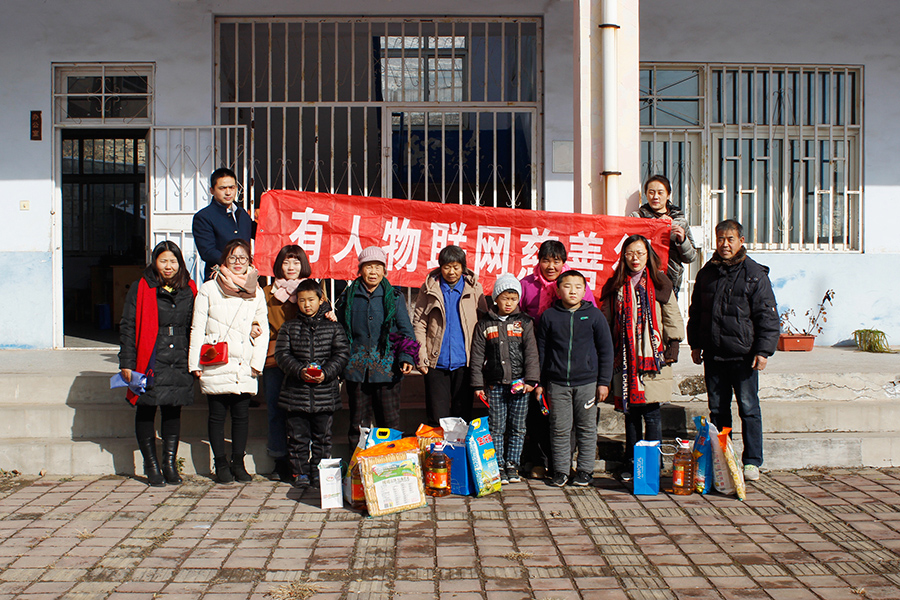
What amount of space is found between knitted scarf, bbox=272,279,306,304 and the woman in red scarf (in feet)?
6.61

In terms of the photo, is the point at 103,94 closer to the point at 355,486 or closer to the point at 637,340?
the point at 355,486

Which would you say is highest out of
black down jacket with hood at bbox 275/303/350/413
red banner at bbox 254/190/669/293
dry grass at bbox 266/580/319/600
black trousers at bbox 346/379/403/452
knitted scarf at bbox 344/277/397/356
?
red banner at bbox 254/190/669/293

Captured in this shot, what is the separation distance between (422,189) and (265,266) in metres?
2.78

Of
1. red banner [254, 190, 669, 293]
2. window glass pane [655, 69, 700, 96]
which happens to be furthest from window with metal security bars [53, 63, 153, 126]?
window glass pane [655, 69, 700, 96]

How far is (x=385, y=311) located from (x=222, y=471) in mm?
1431

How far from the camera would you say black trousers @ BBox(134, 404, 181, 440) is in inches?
178

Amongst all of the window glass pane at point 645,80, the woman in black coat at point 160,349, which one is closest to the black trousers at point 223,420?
the woman in black coat at point 160,349

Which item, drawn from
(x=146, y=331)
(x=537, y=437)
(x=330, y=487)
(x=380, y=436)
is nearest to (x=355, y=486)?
(x=330, y=487)

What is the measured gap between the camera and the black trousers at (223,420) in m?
4.52

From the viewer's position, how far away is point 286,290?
464 centimetres

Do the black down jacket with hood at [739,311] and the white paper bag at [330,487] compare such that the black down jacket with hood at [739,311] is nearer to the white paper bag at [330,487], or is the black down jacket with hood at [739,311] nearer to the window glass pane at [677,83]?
the white paper bag at [330,487]

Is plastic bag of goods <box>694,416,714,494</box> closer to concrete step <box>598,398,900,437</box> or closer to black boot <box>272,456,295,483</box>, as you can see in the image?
concrete step <box>598,398,900,437</box>

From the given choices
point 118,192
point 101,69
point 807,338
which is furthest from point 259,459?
point 118,192

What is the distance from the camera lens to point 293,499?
426 centimetres
